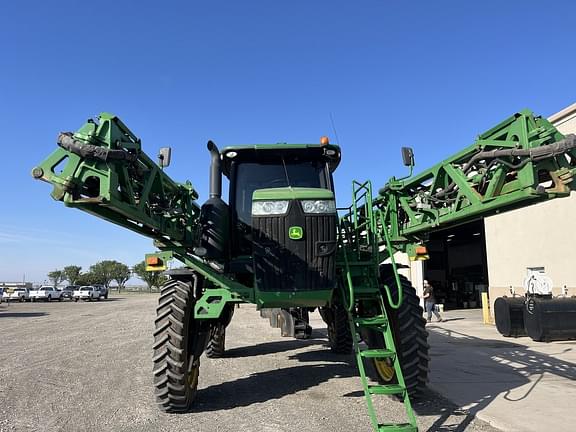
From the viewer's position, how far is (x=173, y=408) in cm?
515

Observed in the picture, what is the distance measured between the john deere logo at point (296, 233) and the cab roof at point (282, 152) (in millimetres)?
1548

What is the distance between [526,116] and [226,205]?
3.71m

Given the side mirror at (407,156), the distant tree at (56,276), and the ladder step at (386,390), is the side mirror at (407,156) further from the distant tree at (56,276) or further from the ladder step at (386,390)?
the distant tree at (56,276)

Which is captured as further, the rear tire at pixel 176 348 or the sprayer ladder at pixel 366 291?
the rear tire at pixel 176 348

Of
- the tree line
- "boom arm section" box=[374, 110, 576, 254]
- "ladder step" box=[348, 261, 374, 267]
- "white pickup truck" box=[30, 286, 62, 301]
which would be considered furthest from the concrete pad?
the tree line

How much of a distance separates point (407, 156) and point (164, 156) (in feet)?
9.83

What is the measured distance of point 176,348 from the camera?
5.19 meters


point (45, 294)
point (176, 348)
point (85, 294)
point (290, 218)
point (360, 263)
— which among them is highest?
point (290, 218)

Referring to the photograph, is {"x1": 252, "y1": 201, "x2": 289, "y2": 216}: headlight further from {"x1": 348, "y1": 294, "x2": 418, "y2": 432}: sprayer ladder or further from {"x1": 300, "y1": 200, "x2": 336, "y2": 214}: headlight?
{"x1": 348, "y1": 294, "x2": 418, "y2": 432}: sprayer ladder

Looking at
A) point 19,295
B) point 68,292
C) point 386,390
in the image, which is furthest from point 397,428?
point 68,292

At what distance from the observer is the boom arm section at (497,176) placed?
4109mm

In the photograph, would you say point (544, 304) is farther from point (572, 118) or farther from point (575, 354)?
point (572, 118)

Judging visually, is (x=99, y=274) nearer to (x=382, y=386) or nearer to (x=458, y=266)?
(x=458, y=266)

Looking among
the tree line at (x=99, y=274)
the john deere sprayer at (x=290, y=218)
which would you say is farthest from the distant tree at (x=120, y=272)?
the john deere sprayer at (x=290, y=218)
